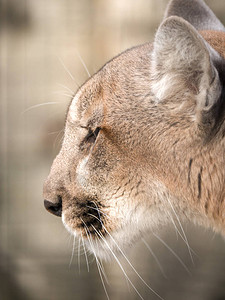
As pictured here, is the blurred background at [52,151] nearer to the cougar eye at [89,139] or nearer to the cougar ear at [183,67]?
the cougar eye at [89,139]

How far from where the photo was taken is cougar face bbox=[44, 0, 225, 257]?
1449mm

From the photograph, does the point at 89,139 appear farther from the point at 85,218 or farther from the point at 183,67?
the point at 183,67

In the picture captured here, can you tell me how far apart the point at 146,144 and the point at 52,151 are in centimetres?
224

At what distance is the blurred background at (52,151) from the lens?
3.56m

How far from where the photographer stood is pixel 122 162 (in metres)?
1.66

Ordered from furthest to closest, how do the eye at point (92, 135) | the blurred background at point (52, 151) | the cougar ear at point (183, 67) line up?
the blurred background at point (52, 151) → the eye at point (92, 135) → the cougar ear at point (183, 67)

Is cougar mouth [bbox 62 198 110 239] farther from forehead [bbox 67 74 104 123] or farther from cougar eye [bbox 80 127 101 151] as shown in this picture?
forehead [bbox 67 74 104 123]

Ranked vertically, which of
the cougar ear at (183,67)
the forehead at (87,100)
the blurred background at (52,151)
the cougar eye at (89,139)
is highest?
the cougar ear at (183,67)

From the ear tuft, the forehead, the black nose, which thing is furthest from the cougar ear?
the black nose

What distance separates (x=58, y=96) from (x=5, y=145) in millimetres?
579

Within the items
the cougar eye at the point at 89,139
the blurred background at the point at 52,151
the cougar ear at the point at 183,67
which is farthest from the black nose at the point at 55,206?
the blurred background at the point at 52,151

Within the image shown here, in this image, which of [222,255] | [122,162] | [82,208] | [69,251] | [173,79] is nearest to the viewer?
[173,79]

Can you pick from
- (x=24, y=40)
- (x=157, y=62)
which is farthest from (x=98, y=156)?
(x=24, y=40)

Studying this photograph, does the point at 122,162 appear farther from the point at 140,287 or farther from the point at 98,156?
the point at 140,287
